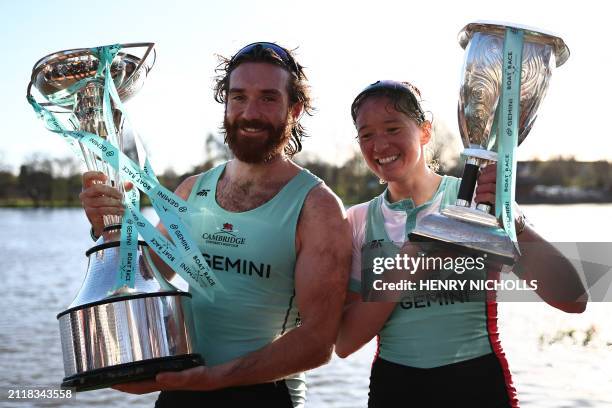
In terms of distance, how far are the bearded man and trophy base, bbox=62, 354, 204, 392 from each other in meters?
0.17

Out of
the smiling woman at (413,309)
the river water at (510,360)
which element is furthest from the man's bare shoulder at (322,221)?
the river water at (510,360)

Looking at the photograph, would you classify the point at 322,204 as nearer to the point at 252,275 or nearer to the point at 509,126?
the point at 252,275

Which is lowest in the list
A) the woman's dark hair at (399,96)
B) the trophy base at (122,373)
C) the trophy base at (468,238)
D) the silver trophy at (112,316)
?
the trophy base at (122,373)

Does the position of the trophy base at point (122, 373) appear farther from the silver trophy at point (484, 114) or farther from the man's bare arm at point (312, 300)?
the silver trophy at point (484, 114)

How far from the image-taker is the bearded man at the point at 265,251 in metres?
2.52

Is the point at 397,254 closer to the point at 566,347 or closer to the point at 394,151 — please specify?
the point at 394,151

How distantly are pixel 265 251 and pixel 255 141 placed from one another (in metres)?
0.37

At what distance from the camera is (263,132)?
261 centimetres

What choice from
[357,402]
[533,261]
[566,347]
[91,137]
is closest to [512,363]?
[566,347]

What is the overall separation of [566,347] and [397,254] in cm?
760

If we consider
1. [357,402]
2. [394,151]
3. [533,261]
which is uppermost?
[394,151]

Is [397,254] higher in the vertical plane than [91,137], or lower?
lower

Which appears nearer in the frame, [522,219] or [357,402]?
[522,219]

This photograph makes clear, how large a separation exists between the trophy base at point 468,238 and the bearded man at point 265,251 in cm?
46
